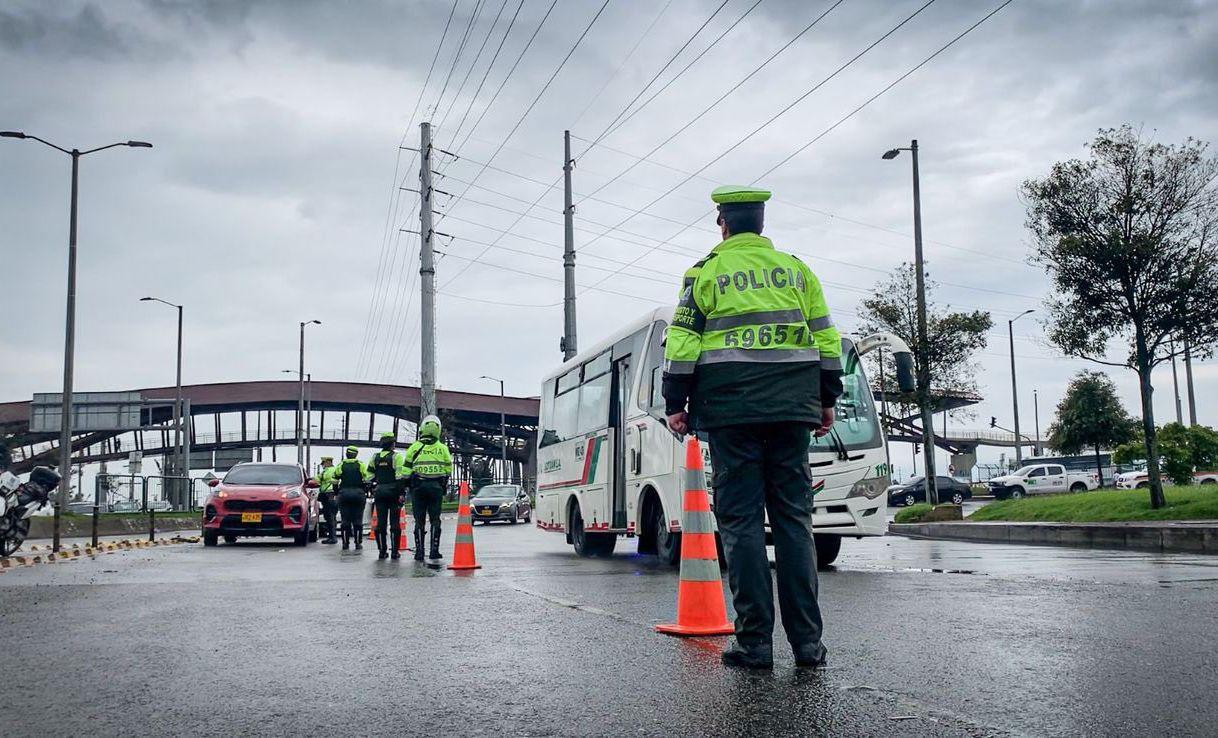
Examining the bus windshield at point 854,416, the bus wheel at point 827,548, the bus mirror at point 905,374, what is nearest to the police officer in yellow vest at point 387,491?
the bus wheel at point 827,548

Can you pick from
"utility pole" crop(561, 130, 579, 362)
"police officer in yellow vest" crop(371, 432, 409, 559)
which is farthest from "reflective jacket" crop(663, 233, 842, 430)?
"utility pole" crop(561, 130, 579, 362)

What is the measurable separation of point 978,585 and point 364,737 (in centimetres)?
598

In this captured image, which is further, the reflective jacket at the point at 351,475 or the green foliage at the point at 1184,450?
the green foliage at the point at 1184,450

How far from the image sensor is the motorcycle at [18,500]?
1504cm

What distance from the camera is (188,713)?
3797mm

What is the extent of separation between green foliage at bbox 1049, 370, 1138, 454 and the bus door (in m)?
45.7

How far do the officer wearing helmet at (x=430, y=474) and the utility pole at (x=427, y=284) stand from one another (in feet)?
69.5

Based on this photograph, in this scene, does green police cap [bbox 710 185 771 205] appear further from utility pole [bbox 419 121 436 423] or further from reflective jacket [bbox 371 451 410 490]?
utility pole [bbox 419 121 436 423]

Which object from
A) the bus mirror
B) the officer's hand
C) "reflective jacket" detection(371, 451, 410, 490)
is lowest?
the officer's hand

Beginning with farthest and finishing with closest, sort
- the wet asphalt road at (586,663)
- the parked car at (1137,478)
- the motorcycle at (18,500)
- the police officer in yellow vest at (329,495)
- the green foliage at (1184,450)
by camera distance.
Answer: the parked car at (1137,478)
the green foliage at (1184,450)
the police officer in yellow vest at (329,495)
the motorcycle at (18,500)
the wet asphalt road at (586,663)

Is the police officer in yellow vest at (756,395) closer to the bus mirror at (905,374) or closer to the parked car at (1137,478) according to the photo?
the bus mirror at (905,374)

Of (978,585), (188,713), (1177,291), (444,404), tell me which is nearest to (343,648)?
(188,713)

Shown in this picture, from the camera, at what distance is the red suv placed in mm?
20438

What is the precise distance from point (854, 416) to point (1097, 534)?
7.36 metres
